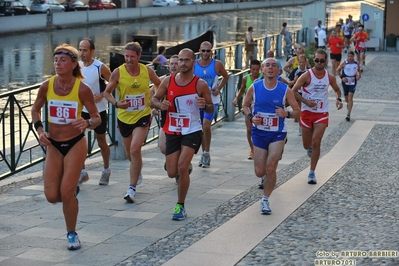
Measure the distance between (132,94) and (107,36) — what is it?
3742 cm

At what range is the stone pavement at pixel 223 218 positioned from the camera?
7066mm

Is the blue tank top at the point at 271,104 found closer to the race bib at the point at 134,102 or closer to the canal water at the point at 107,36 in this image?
the race bib at the point at 134,102

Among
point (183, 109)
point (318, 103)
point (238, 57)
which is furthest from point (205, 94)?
point (238, 57)

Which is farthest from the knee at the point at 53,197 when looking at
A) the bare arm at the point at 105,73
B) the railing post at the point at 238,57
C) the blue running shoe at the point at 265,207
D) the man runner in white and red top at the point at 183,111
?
the railing post at the point at 238,57

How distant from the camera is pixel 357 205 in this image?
9312 millimetres

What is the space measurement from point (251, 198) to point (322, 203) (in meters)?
0.83

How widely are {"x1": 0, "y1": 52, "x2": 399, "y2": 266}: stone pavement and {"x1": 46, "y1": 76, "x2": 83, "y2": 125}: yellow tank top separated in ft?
3.68

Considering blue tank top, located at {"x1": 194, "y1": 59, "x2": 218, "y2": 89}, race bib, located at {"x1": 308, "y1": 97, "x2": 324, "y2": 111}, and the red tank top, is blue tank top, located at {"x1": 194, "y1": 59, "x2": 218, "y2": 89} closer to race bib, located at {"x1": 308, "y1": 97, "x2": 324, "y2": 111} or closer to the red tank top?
race bib, located at {"x1": 308, "y1": 97, "x2": 324, "y2": 111}

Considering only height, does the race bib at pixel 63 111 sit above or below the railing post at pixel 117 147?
above

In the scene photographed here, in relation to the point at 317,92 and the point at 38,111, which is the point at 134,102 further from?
the point at 317,92

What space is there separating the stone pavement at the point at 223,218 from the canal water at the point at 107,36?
597 inches

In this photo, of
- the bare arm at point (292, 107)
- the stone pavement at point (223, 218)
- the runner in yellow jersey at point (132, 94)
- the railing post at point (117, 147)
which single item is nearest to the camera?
the stone pavement at point (223, 218)

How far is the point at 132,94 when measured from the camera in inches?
376

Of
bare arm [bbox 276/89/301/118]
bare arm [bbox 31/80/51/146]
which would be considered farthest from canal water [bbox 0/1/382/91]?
bare arm [bbox 31/80/51/146]
